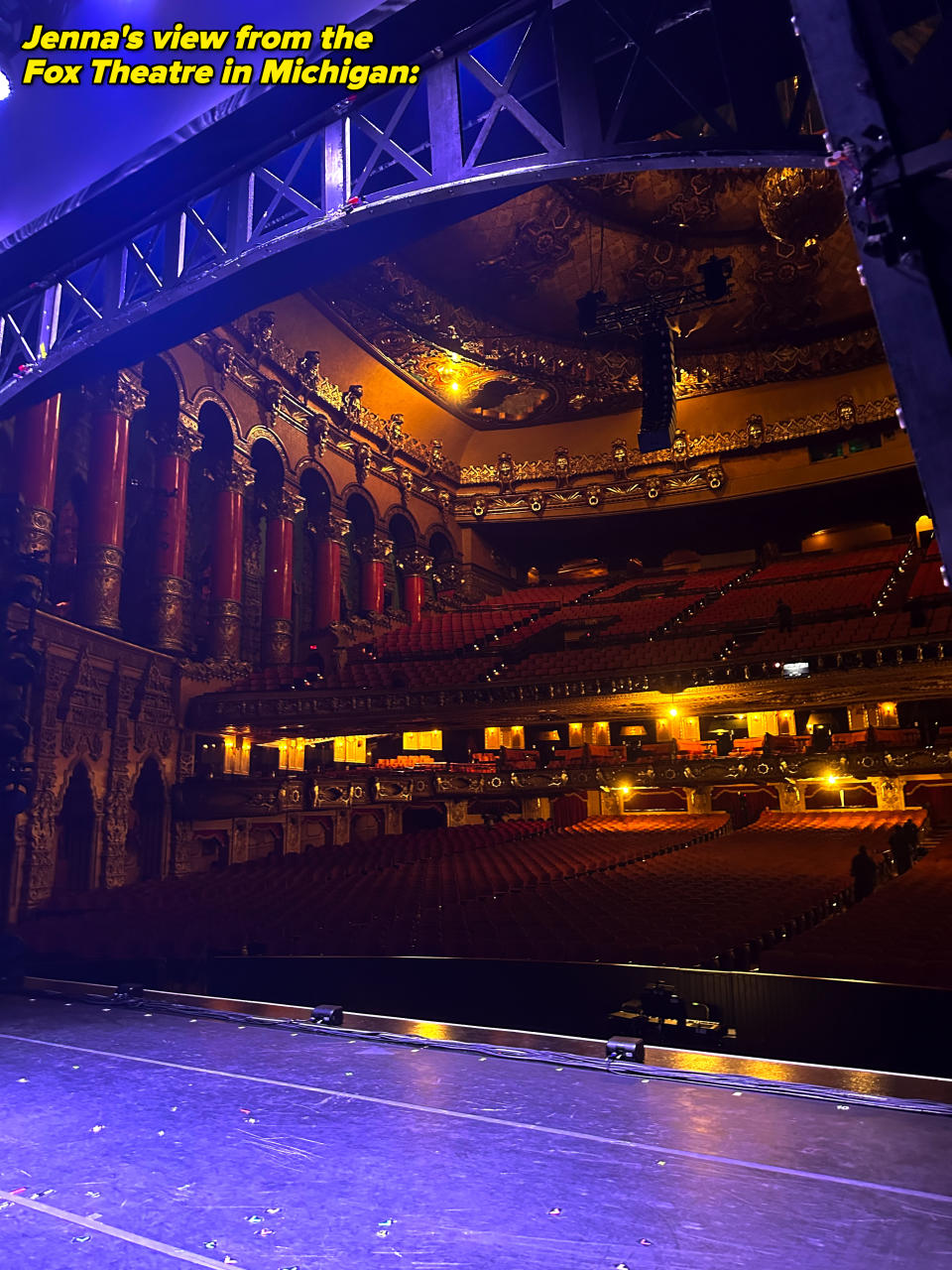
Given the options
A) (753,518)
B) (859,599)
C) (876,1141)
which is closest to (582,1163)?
(876,1141)

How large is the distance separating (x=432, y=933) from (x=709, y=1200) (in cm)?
410

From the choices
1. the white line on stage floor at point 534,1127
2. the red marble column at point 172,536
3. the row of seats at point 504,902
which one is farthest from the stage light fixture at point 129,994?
the red marble column at point 172,536

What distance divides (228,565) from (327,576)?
340 cm

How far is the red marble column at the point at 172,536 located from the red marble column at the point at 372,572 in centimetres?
Result: 596

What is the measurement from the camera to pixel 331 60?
3.24m

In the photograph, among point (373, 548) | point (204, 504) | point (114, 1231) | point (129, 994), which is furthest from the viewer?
point (373, 548)

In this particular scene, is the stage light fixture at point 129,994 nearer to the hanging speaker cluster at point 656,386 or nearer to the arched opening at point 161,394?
the hanging speaker cluster at point 656,386

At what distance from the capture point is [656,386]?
1191 cm

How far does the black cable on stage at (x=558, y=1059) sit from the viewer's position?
7.62ft

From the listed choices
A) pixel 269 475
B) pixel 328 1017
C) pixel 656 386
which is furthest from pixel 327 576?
pixel 328 1017

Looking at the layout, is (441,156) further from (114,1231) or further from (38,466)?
(38,466)

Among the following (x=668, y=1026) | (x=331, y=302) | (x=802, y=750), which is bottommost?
(x=668, y=1026)

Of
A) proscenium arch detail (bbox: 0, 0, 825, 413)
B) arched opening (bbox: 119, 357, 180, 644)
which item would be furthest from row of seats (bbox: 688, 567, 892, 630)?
proscenium arch detail (bbox: 0, 0, 825, 413)

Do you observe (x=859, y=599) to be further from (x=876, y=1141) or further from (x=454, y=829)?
(x=876, y=1141)
